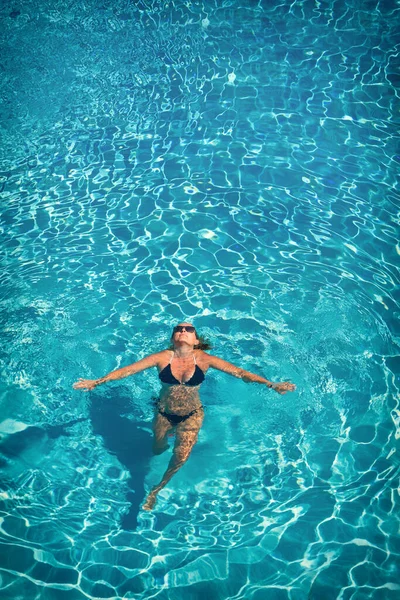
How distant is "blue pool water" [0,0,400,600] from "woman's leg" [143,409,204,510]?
0.29 meters

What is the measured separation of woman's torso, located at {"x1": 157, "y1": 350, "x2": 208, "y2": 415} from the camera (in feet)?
15.4

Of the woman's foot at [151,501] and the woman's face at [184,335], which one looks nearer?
the woman's foot at [151,501]

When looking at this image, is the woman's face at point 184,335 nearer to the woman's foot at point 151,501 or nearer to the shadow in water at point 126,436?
the shadow in water at point 126,436

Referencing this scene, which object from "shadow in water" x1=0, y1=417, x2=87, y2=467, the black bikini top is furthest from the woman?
"shadow in water" x1=0, y1=417, x2=87, y2=467

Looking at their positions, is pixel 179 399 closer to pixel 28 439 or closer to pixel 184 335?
pixel 184 335

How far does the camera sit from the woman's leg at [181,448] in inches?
175

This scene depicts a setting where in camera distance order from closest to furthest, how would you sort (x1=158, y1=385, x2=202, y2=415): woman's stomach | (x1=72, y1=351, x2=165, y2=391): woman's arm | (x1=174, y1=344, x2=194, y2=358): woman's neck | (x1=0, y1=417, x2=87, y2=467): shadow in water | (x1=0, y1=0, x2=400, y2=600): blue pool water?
(x1=0, y1=0, x2=400, y2=600): blue pool water
(x1=72, y1=351, x2=165, y2=391): woman's arm
(x1=158, y1=385, x2=202, y2=415): woman's stomach
(x1=174, y1=344, x2=194, y2=358): woman's neck
(x1=0, y1=417, x2=87, y2=467): shadow in water

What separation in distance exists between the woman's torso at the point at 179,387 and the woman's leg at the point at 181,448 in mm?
108

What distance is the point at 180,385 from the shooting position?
4730mm

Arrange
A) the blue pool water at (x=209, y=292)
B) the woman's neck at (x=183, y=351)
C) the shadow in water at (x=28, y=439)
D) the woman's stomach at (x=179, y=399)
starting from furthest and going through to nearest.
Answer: the shadow in water at (x=28, y=439) < the woman's neck at (x=183, y=351) < the woman's stomach at (x=179, y=399) < the blue pool water at (x=209, y=292)

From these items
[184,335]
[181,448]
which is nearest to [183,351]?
[184,335]

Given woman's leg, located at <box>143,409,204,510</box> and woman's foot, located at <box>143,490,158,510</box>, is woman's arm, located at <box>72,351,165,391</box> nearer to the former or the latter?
woman's leg, located at <box>143,409,204,510</box>

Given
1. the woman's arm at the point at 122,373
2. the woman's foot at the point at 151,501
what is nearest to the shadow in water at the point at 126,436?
the woman's foot at the point at 151,501

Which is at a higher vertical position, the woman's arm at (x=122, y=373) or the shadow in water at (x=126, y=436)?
the woman's arm at (x=122, y=373)
